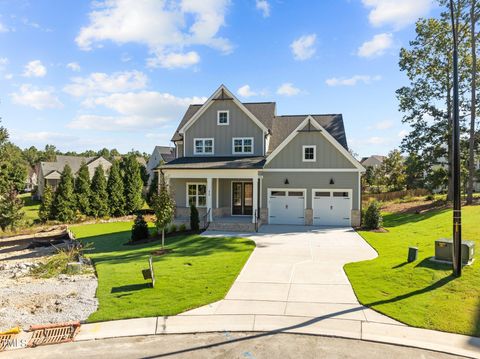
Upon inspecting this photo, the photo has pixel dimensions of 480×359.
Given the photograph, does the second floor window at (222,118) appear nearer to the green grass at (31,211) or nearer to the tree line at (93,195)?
the tree line at (93,195)

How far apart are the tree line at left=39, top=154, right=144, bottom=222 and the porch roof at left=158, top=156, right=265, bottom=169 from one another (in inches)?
511

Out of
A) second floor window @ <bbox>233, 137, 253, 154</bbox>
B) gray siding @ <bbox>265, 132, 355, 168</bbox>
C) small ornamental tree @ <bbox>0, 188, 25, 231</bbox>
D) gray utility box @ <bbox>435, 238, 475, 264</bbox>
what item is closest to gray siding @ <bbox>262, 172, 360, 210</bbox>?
gray siding @ <bbox>265, 132, 355, 168</bbox>

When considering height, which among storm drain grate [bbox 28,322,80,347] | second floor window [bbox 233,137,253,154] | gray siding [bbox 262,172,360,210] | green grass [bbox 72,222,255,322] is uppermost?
second floor window [bbox 233,137,253,154]

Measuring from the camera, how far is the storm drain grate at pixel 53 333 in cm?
739

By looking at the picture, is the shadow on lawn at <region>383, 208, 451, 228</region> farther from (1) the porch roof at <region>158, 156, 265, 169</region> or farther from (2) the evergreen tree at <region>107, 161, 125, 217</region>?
(2) the evergreen tree at <region>107, 161, 125, 217</region>

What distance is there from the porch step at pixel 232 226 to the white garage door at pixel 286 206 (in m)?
3.07

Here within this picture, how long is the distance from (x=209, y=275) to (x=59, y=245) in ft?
44.2

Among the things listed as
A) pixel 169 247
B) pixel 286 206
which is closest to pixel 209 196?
pixel 286 206

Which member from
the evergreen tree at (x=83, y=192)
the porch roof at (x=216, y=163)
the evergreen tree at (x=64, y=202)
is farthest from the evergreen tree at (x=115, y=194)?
the porch roof at (x=216, y=163)

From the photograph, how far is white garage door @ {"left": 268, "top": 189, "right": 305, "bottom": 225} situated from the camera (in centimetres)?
2283

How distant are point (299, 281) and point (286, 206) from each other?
1228 cm

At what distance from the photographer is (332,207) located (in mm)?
22484

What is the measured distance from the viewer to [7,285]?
11.7 metres

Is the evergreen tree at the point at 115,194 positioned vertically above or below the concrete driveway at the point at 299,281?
above
